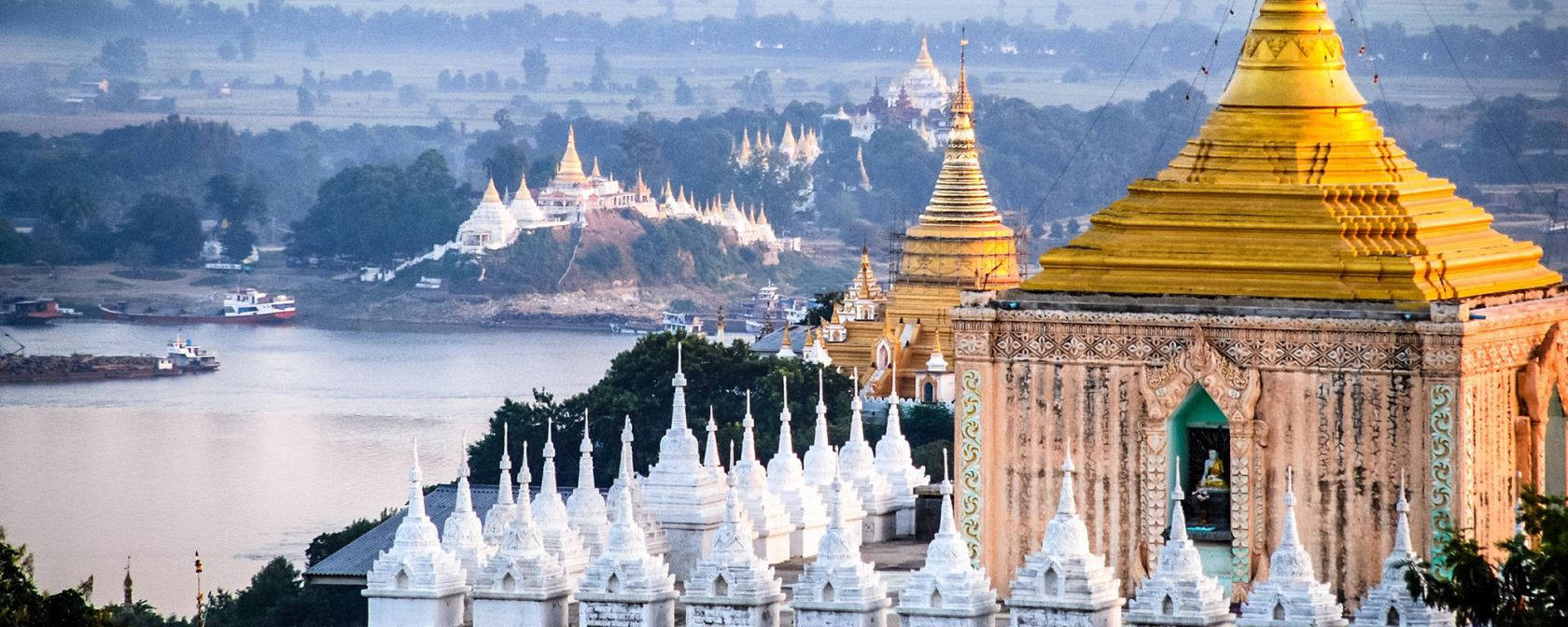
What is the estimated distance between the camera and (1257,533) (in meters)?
25.7

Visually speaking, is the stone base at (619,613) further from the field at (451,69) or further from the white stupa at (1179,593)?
the field at (451,69)

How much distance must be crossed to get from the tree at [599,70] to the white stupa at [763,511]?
430 feet

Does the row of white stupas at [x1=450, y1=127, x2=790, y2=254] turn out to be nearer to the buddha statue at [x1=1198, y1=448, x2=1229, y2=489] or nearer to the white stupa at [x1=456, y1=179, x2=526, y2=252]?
the white stupa at [x1=456, y1=179, x2=526, y2=252]

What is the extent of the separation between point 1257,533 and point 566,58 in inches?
5453

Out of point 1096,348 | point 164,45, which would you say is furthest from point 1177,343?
point 164,45

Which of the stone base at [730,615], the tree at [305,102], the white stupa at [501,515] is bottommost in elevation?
the stone base at [730,615]

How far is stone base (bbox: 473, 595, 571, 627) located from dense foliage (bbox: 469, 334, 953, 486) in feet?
102

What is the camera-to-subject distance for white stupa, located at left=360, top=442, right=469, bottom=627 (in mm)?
26328

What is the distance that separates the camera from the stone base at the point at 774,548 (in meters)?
28.3

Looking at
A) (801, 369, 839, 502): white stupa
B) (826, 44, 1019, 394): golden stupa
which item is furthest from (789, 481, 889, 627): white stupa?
(826, 44, 1019, 394): golden stupa

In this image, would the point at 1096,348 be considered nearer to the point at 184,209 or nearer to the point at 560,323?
the point at 560,323

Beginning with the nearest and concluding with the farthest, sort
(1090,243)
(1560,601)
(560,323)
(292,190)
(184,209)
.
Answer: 1. (1560,601)
2. (1090,243)
3. (560,323)
4. (184,209)
5. (292,190)

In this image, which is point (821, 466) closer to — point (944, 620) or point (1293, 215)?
point (1293, 215)

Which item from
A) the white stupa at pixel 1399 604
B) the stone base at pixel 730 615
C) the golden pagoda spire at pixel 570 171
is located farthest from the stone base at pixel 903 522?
the golden pagoda spire at pixel 570 171
